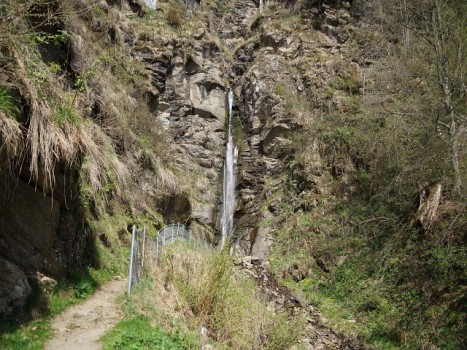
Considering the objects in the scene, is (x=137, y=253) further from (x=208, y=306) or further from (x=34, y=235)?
(x=34, y=235)

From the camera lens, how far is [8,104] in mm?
5473

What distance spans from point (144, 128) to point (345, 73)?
37.9ft

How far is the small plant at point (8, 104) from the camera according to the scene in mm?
5375

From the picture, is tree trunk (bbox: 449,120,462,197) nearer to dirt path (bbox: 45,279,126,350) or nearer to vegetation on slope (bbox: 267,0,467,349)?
vegetation on slope (bbox: 267,0,467,349)

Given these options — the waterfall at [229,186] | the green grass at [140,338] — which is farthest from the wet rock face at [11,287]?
the waterfall at [229,186]

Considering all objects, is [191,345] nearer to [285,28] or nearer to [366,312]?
[366,312]

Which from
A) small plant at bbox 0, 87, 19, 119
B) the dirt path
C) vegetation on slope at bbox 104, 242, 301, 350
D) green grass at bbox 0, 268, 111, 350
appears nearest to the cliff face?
small plant at bbox 0, 87, 19, 119

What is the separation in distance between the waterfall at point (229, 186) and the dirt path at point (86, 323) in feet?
40.8

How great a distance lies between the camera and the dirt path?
5332 millimetres

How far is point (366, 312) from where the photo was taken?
10703 millimetres

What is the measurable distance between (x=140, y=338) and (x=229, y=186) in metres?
15.9

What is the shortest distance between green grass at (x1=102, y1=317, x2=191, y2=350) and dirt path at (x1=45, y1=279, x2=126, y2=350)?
0.58 feet

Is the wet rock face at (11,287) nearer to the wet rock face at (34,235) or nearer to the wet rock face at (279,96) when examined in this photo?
the wet rock face at (34,235)

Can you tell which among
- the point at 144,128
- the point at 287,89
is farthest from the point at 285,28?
the point at 144,128
